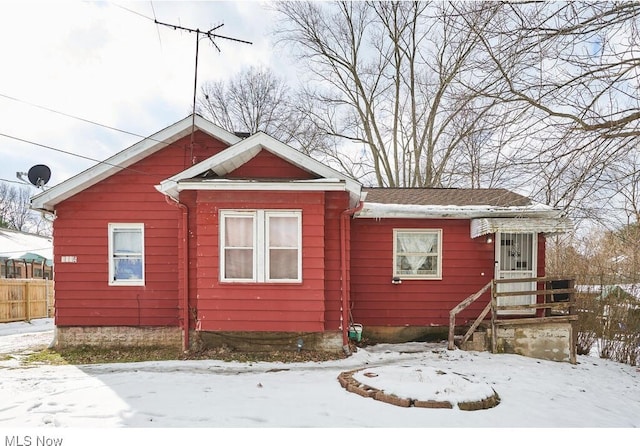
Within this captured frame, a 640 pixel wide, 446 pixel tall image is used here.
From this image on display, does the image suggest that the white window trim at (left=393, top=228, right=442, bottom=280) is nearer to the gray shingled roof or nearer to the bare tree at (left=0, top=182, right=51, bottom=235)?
the gray shingled roof

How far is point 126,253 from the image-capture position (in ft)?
29.6

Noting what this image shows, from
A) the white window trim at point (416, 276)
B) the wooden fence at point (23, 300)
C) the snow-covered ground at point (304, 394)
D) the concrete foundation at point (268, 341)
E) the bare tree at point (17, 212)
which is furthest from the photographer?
the bare tree at point (17, 212)

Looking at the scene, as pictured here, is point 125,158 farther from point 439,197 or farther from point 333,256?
point 439,197

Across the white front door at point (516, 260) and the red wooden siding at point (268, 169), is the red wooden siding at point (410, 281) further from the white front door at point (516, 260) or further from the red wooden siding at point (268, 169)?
the red wooden siding at point (268, 169)

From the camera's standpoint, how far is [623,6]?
4664 millimetres

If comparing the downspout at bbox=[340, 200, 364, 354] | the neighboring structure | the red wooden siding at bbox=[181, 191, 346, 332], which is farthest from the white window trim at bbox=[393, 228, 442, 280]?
the neighboring structure

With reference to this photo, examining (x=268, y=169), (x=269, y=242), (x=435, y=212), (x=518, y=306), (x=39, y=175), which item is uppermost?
(x=39, y=175)

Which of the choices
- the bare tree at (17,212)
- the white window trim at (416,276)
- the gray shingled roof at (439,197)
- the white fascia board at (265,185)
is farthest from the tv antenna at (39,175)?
the bare tree at (17,212)

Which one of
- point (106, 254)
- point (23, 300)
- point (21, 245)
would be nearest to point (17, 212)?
point (21, 245)

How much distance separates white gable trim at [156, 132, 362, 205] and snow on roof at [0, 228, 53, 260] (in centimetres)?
1799

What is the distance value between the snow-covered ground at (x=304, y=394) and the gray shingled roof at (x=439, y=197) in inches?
145

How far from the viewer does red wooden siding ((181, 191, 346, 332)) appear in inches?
301

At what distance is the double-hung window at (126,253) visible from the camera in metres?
9.01

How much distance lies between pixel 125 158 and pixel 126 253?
6.84 ft
